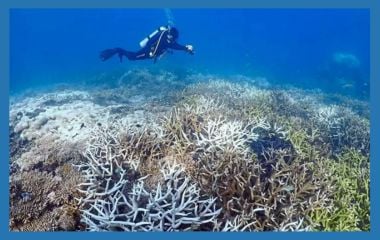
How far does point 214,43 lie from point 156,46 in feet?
7.05

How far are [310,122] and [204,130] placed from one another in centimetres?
180

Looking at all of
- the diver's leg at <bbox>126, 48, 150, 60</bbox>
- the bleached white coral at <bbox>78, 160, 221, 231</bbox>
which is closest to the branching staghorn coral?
the bleached white coral at <bbox>78, 160, 221, 231</bbox>

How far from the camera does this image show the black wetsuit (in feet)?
20.9

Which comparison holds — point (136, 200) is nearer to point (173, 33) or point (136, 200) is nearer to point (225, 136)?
point (225, 136)

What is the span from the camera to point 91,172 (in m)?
5.20

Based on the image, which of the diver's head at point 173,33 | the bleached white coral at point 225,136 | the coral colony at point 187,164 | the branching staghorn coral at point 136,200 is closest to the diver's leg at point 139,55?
the diver's head at point 173,33

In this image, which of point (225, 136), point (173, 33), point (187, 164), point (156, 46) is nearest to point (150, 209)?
point (187, 164)

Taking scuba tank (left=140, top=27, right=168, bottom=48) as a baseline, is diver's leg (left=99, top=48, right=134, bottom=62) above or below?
below

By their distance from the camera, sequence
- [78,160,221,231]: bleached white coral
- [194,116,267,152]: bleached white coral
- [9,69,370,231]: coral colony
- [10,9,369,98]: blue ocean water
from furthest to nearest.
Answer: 1. [10,9,369,98]: blue ocean water
2. [194,116,267,152]: bleached white coral
3. [9,69,370,231]: coral colony
4. [78,160,221,231]: bleached white coral

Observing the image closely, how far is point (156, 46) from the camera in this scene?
21.2ft

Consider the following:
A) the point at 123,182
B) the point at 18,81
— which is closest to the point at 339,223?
the point at 123,182

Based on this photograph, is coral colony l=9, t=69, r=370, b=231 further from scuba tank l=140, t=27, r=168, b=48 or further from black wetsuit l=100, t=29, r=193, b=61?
scuba tank l=140, t=27, r=168, b=48

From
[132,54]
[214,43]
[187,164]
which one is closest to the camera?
[187,164]

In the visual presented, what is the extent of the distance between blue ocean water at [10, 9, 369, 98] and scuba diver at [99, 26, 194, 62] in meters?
0.12
